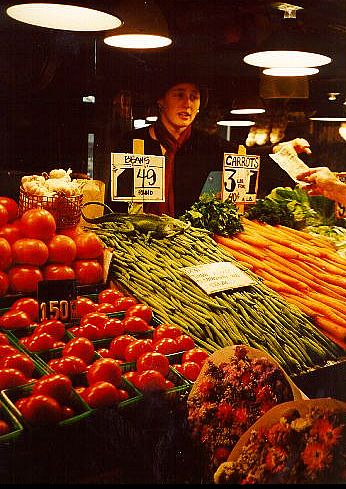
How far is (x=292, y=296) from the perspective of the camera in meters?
3.49

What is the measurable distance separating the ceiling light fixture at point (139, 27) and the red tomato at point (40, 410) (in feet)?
5.27

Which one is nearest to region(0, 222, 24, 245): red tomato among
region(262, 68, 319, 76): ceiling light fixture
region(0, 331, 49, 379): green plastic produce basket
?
region(0, 331, 49, 379): green plastic produce basket

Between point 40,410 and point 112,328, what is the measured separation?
0.71m

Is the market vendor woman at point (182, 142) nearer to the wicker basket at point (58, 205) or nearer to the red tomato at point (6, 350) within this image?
the wicker basket at point (58, 205)

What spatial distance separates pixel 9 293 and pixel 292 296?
165 cm

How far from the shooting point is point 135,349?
2621mm

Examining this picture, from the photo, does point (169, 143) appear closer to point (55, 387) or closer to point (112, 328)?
point (112, 328)

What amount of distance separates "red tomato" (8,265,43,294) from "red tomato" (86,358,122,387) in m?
0.61

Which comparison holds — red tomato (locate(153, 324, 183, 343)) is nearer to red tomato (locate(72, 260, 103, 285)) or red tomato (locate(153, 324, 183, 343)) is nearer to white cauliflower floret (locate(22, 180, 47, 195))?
red tomato (locate(72, 260, 103, 285))

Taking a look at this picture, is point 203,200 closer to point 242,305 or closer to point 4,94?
point 242,305

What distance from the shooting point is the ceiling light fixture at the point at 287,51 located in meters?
2.85

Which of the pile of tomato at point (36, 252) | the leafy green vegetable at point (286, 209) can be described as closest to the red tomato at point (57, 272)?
the pile of tomato at point (36, 252)

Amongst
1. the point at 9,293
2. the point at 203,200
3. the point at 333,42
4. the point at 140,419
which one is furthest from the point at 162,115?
the point at 140,419

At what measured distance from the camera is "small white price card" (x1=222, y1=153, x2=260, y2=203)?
11.9 ft
